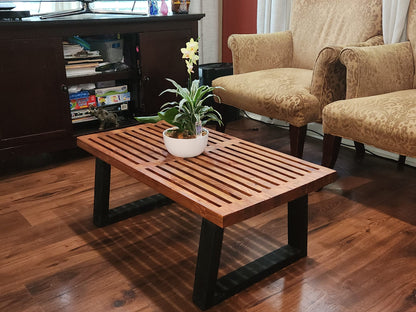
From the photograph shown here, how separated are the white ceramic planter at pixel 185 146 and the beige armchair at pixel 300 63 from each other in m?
0.68

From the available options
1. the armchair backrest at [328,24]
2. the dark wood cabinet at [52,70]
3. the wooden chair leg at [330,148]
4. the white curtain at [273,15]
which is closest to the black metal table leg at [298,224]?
the wooden chair leg at [330,148]

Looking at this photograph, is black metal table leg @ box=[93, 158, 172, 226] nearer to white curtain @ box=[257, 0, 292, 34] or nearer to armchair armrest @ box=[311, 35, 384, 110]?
armchair armrest @ box=[311, 35, 384, 110]

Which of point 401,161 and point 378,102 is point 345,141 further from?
point 378,102

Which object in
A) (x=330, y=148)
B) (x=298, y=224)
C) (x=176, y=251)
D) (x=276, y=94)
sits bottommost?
(x=176, y=251)

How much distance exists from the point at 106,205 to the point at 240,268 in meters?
0.61

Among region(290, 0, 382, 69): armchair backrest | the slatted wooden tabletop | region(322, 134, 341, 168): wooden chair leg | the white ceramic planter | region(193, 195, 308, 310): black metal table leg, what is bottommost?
region(193, 195, 308, 310): black metal table leg

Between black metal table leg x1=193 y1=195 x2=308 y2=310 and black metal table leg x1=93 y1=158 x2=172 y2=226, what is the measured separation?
1.91 feet

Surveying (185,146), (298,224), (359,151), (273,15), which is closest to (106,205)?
(185,146)

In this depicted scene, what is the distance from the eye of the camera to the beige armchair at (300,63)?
2.11 metres

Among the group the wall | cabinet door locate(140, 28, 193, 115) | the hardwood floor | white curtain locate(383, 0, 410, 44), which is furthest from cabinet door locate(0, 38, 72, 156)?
white curtain locate(383, 0, 410, 44)

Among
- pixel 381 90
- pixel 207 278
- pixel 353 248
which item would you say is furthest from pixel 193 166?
pixel 381 90

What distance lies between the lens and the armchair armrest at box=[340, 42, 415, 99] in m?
1.97

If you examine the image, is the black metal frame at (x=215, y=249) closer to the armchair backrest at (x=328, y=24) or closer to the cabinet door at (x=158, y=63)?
the cabinet door at (x=158, y=63)

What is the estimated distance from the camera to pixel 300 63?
2.71 metres
